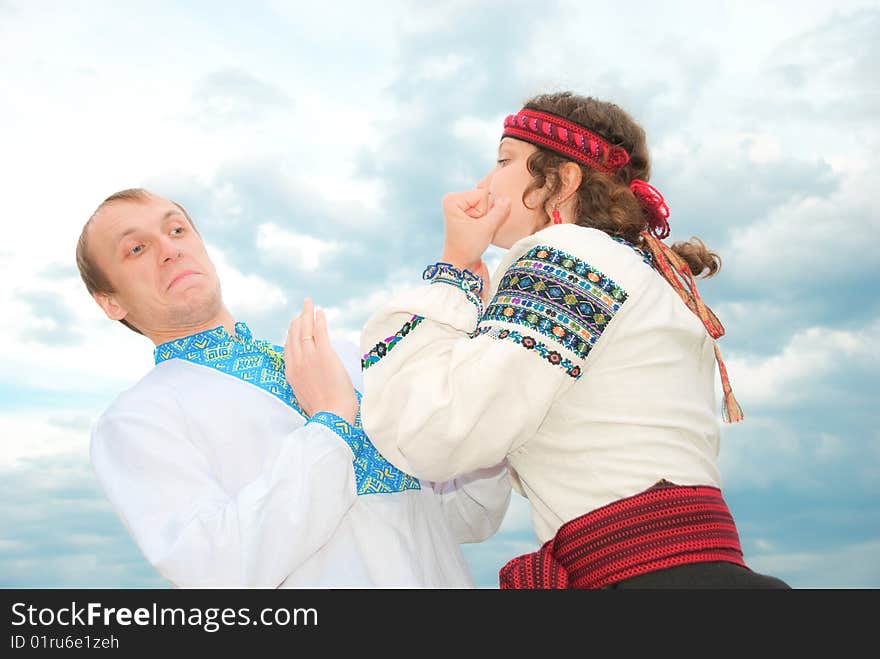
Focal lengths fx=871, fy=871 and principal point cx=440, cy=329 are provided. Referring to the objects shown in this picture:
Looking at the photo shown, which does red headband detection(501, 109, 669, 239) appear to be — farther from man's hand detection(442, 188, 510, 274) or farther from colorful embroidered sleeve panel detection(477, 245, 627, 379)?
colorful embroidered sleeve panel detection(477, 245, 627, 379)

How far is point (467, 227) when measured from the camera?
8.93 ft

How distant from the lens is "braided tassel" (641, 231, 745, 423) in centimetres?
288

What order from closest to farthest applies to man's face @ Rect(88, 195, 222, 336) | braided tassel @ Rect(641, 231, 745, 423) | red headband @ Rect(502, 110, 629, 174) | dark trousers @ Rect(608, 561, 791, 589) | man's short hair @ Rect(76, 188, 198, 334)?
dark trousers @ Rect(608, 561, 791, 589) → braided tassel @ Rect(641, 231, 745, 423) → red headband @ Rect(502, 110, 629, 174) → man's face @ Rect(88, 195, 222, 336) → man's short hair @ Rect(76, 188, 198, 334)

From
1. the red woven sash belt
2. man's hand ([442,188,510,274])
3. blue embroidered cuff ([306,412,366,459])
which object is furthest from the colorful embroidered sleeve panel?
blue embroidered cuff ([306,412,366,459])

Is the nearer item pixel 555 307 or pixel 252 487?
pixel 555 307

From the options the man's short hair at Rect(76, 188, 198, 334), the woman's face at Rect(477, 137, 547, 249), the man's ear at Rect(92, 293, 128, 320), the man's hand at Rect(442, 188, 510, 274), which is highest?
the man's short hair at Rect(76, 188, 198, 334)

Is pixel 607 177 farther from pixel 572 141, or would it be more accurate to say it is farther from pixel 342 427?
pixel 342 427

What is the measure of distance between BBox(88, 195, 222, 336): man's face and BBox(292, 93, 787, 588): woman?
3.94 feet

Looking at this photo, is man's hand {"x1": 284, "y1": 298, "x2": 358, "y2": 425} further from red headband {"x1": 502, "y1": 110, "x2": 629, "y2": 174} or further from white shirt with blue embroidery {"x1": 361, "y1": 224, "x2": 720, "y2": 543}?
red headband {"x1": 502, "y1": 110, "x2": 629, "y2": 174}

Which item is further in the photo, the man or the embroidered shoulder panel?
the man

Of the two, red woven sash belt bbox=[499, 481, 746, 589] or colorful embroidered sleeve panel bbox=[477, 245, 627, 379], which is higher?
colorful embroidered sleeve panel bbox=[477, 245, 627, 379]

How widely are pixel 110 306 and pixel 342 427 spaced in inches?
52.8

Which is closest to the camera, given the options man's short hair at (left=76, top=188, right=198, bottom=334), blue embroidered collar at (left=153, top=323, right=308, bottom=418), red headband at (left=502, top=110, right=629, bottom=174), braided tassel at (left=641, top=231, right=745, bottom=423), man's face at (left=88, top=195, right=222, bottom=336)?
braided tassel at (left=641, top=231, right=745, bottom=423)

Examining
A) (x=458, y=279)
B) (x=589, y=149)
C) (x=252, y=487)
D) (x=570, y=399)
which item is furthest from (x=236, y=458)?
(x=589, y=149)
